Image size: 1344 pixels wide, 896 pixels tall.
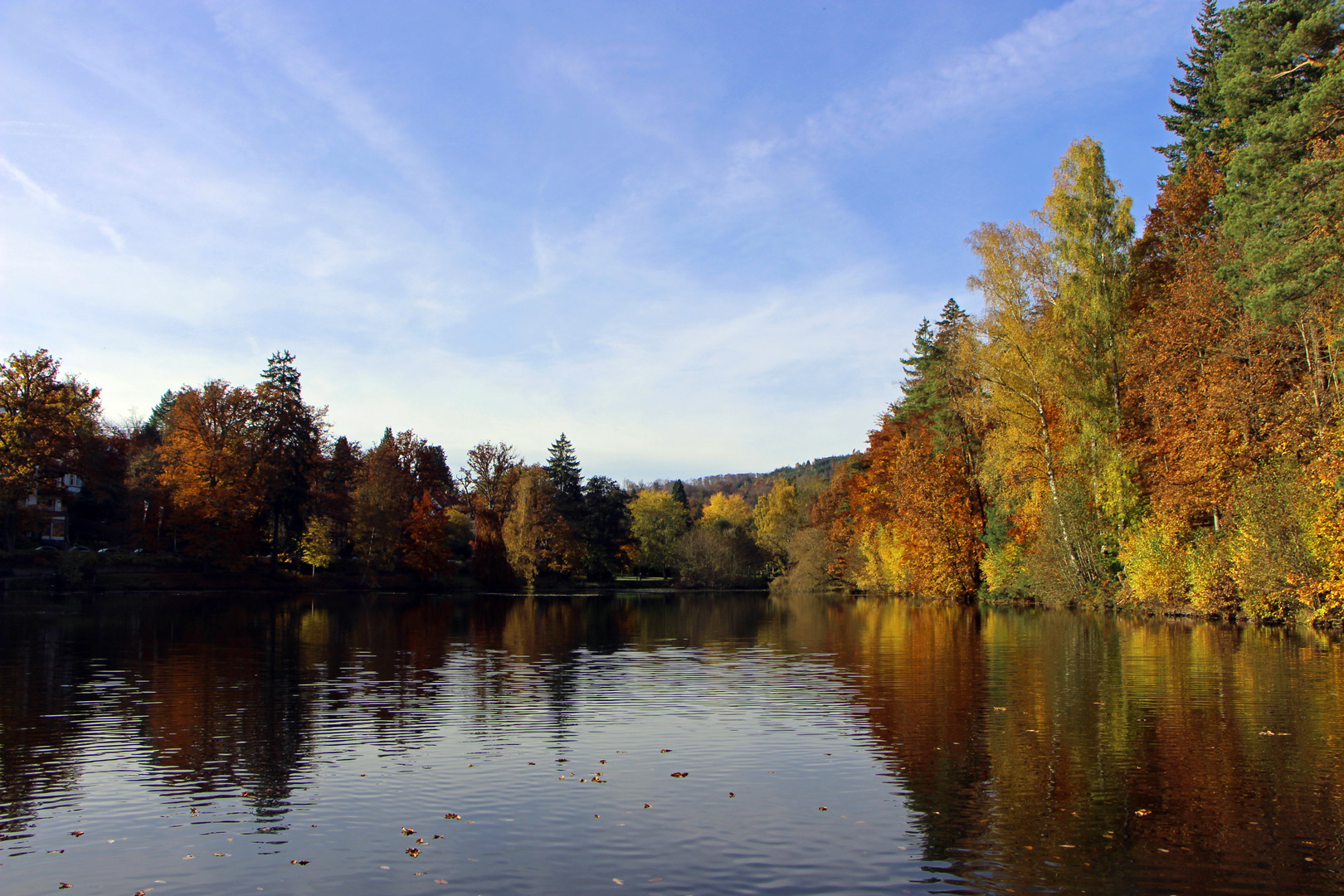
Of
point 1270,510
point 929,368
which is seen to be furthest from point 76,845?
point 929,368

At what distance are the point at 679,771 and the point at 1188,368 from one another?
96.0ft

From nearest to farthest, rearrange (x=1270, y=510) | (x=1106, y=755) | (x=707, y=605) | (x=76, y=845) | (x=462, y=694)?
(x=76, y=845) < (x=1106, y=755) < (x=462, y=694) < (x=1270, y=510) < (x=707, y=605)

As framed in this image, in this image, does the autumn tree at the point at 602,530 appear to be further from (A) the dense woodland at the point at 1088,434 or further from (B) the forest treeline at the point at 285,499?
(A) the dense woodland at the point at 1088,434

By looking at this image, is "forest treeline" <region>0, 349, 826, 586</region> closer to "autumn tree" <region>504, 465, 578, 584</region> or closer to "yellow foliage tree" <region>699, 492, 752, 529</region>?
"autumn tree" <region>504, 465, 578, 584</region>

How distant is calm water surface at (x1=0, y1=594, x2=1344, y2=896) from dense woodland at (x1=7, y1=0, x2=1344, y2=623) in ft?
32.0

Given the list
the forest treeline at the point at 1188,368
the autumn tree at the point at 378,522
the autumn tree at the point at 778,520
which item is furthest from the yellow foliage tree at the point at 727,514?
the forest treeline at the point at 1188,368

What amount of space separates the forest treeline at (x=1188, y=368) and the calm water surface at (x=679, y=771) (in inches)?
316

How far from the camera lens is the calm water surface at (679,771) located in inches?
308

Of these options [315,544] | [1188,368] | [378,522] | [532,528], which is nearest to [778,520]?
[532,528]

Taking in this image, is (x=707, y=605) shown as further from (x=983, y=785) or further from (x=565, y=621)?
(x=983, y=785)

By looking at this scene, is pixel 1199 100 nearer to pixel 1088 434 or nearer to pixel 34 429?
pixel 1088 434

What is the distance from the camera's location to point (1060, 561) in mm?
42938

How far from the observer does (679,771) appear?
11.6 meters

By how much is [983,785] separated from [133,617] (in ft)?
129
